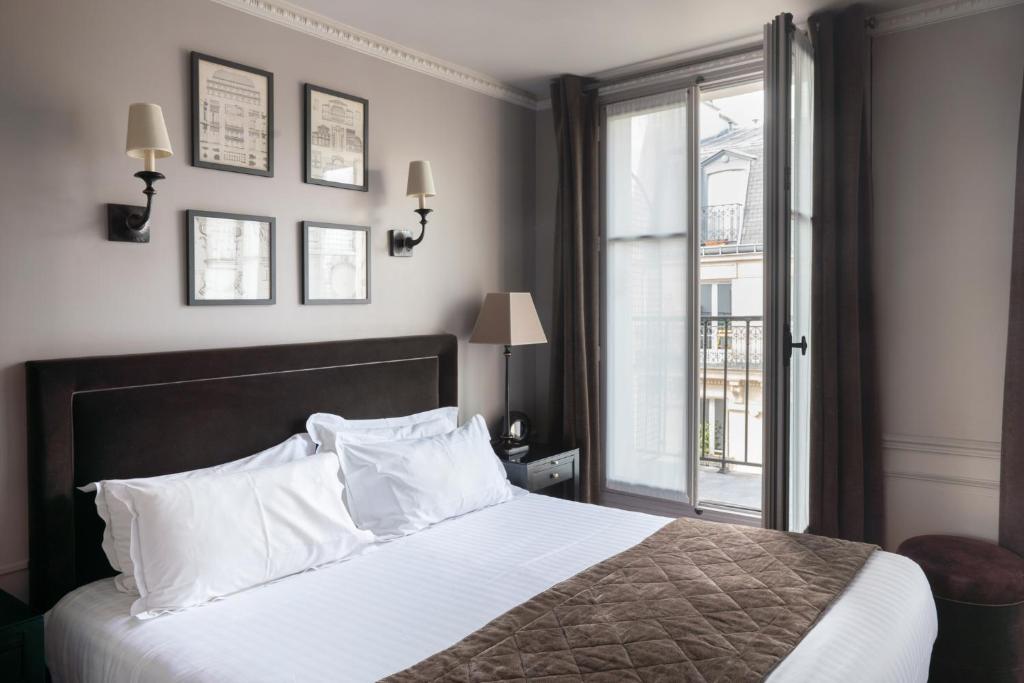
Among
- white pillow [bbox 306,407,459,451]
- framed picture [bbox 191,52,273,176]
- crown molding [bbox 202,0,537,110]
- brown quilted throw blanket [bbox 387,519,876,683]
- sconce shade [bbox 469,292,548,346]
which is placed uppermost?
crown molding [bbox 202,0,537,110]

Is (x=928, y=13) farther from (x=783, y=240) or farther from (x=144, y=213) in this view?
(x=144, y=213)

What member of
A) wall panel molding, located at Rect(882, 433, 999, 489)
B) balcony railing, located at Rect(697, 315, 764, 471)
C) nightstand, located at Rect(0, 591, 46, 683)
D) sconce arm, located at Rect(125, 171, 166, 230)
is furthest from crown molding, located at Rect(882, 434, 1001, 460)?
nightstand, located at Rect(0, 591, 46, 683)

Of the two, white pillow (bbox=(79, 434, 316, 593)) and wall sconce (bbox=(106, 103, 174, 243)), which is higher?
wall sconce (bbox=(106, 103, 174, 243))

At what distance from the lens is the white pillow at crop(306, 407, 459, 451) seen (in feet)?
8.95

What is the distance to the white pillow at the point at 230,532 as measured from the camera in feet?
6.37

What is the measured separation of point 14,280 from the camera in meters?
2.11

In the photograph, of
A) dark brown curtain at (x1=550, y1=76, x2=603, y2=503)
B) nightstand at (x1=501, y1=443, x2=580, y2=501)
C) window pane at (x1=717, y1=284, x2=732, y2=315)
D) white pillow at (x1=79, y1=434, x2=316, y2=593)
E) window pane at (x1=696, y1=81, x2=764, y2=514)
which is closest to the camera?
white pillow at (x1=79, y1=434, x2=316, y2=593)

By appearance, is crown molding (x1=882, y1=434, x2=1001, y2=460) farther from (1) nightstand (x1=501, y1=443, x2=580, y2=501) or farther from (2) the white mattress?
(1) nightstand (x1=501, y1=443, x2=580, y2=501)

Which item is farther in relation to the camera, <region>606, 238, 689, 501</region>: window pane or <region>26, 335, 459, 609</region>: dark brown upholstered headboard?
<region>606, 238, 689, 501</region>: window pane

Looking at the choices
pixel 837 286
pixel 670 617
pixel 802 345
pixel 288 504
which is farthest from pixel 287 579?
pixel 837 286

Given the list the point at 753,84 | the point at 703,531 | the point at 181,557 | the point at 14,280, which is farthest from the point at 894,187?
the point at 14,280

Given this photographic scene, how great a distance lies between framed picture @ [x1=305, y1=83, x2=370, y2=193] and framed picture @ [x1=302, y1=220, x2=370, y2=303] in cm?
19

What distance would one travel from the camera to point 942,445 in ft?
9.81

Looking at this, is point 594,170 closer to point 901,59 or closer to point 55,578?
point 901,59
